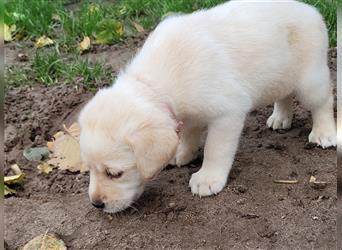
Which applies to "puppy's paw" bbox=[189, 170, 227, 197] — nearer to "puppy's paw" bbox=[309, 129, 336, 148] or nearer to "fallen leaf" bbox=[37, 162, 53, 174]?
"puppy's paw" bbox=[309, 129, 336, 148]

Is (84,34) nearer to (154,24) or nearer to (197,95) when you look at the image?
(154,24)

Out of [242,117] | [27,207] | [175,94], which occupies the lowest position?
[27,207]

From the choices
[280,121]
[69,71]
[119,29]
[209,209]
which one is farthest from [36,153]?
[119,29]

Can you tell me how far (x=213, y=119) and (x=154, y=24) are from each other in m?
2.94

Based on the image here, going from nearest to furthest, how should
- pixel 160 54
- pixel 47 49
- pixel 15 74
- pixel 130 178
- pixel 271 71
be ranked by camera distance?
1. pixel 130 178
2. pixel 160 54
3. pixel 271 71
4. pixel 15 74
5. pixel 47 49

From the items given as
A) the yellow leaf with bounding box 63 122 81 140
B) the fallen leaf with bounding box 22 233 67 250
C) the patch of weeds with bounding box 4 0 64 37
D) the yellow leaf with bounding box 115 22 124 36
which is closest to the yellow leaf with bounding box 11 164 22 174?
the yellow leaf with bounding box 63 122 81 140

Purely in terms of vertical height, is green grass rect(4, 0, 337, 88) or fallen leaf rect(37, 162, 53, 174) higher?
fallen leaf rect(37, 162, 53, 174)

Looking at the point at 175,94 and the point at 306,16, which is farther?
the point at 306,16

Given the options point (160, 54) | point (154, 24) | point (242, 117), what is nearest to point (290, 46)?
point (242, 117)

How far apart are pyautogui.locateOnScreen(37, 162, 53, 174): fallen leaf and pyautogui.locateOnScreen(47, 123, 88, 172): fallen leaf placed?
41mm

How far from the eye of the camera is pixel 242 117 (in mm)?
3961

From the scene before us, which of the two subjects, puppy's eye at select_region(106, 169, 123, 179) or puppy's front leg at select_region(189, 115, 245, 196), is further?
puppy's front leg at select_region(189, 115, 245, 196)

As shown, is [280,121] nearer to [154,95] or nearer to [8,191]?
[154,95]

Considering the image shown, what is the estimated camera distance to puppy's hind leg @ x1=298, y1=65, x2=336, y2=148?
435 centimetres
